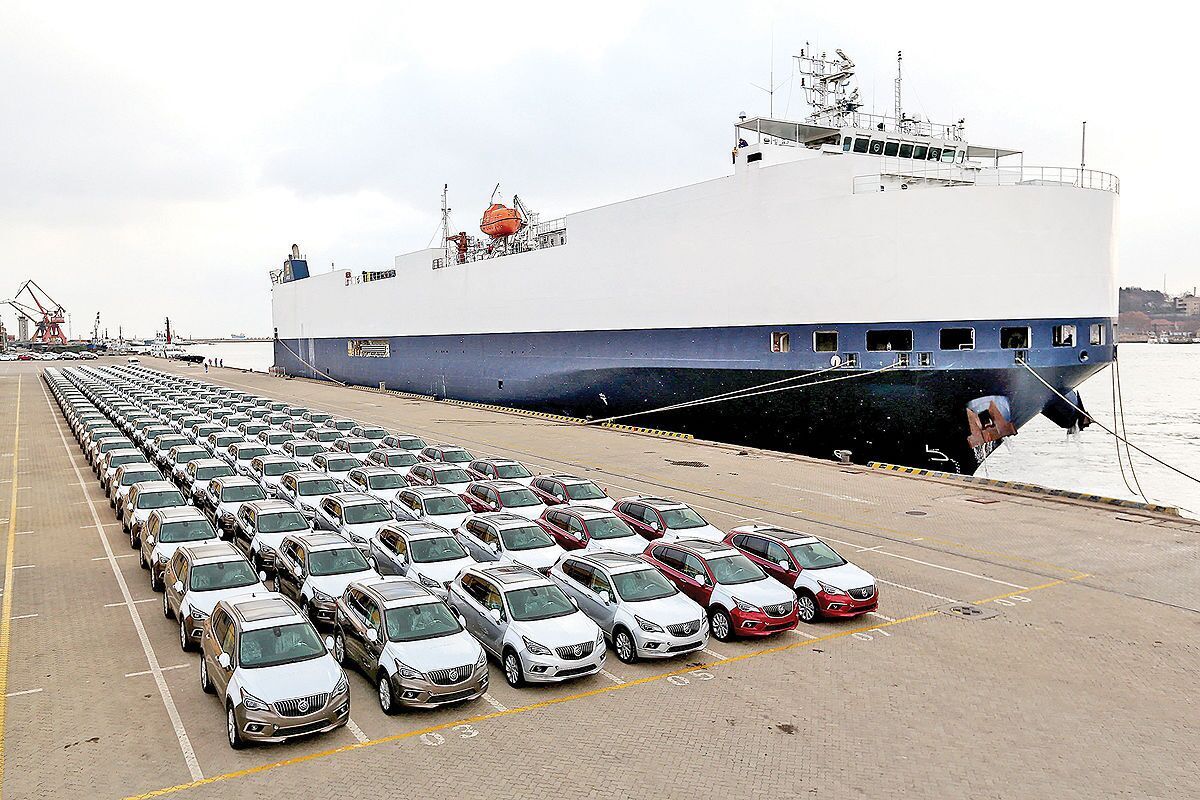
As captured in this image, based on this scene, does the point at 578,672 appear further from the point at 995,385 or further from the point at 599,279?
the point at 599,279

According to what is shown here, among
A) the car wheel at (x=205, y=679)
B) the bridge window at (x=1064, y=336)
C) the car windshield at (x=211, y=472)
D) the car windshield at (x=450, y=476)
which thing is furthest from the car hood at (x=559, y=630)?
the bridge window at (x=1064, y=336)

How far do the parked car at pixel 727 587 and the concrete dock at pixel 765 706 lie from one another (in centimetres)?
36

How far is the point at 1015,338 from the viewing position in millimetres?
26922

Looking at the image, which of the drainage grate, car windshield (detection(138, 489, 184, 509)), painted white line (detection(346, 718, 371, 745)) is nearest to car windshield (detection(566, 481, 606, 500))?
the drainage grate

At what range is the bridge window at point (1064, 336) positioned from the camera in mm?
26891

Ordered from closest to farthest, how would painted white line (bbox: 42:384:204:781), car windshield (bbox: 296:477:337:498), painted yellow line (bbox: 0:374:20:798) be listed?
painted white line (bbox: 42:384:204:781)
painted yellow line (bbox: 0:374:20:798)
car windshield (bbox: 296:477:337:498)

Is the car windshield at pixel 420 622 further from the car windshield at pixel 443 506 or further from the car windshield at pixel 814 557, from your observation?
the car windshield at pixel 443 506

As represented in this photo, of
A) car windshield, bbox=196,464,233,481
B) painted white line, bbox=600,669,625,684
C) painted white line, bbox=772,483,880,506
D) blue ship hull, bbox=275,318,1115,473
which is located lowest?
painted white line, bbox=600,669,625,684

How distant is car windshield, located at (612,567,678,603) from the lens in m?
12.4

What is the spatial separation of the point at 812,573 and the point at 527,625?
5394 millimetres

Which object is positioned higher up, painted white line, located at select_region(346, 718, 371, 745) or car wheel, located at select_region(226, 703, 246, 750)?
car wheel, located at select_region(226, 703, 246, 750)

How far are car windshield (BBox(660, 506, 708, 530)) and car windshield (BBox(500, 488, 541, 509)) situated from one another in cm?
373

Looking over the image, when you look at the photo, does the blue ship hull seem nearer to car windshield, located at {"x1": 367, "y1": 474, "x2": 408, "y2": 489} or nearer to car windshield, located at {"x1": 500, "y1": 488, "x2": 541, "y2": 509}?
car windshield, located at {"x1": 500, "y1": 488, "x2": 541, "y2": 509}

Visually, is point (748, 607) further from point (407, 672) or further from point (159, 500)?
point (159, 500)
